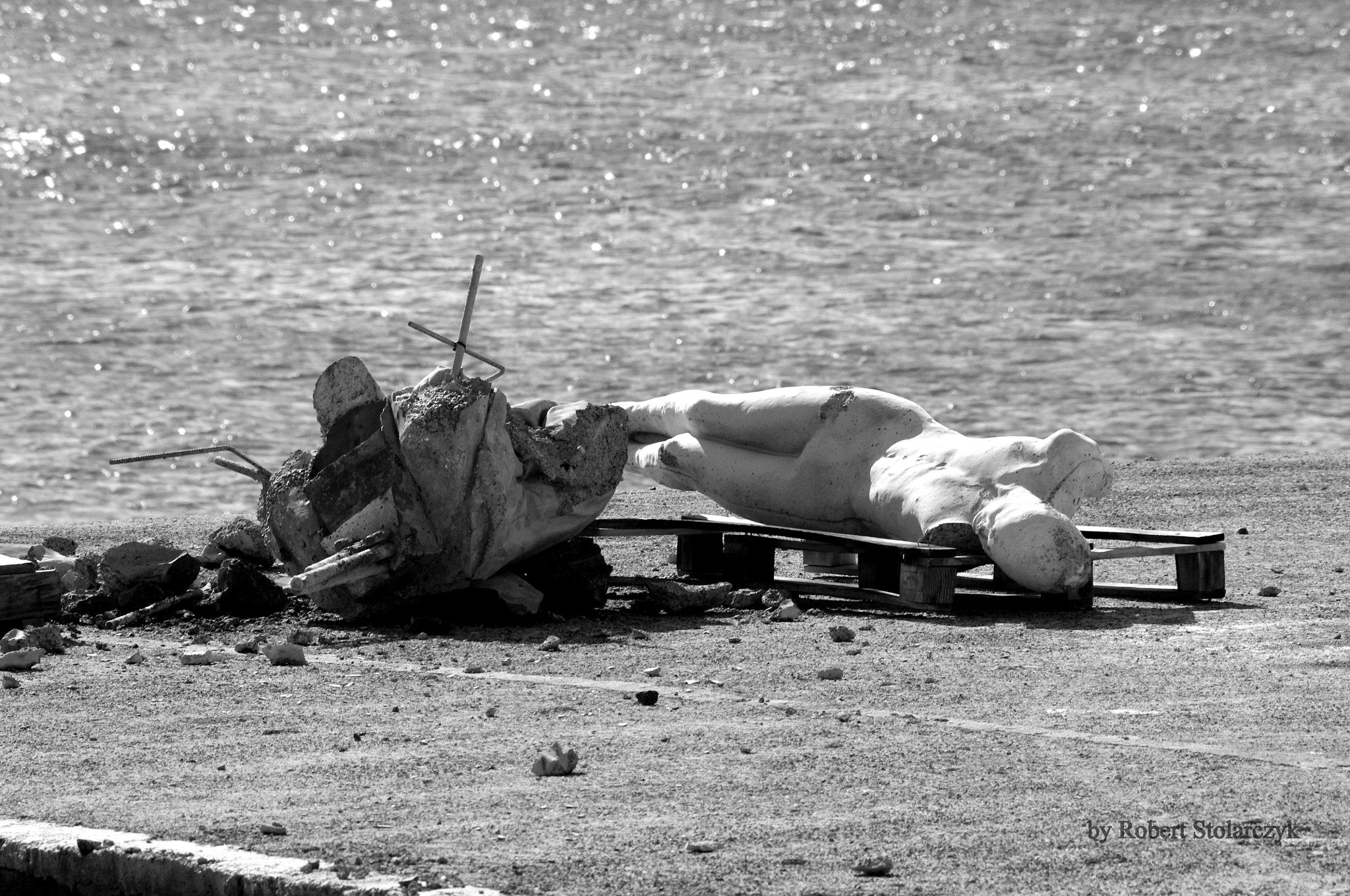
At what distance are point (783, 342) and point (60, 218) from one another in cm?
1372

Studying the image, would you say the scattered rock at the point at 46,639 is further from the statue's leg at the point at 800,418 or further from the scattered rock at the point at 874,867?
the scattered rock at the point at 874,867

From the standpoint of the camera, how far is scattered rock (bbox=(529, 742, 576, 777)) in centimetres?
625

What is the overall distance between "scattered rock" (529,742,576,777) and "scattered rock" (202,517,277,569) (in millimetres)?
4587

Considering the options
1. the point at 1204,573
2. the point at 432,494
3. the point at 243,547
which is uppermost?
the point at 432,494

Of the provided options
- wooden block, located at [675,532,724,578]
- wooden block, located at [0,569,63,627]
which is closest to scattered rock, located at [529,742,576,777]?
wooden block, located at [0,569,63,627]

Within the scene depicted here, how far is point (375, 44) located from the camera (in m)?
51.7

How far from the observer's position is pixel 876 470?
10172 mm

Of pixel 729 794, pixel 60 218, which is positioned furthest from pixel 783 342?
pixel 729 794

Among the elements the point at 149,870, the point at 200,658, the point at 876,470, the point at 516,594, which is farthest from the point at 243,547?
the point at 149,870

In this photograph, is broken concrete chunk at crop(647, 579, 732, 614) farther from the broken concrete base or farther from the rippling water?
the rippling water

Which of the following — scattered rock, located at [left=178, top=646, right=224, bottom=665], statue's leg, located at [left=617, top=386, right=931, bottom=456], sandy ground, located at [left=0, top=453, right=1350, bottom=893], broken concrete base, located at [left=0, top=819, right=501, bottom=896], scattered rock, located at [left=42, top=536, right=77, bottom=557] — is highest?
statue's leg, located at [left=617, top=386, right=931, bottom=456]

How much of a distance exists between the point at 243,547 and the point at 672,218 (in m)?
23.3

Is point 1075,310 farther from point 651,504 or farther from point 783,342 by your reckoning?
point 651,504

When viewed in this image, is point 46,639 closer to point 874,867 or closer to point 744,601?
point 744,601
